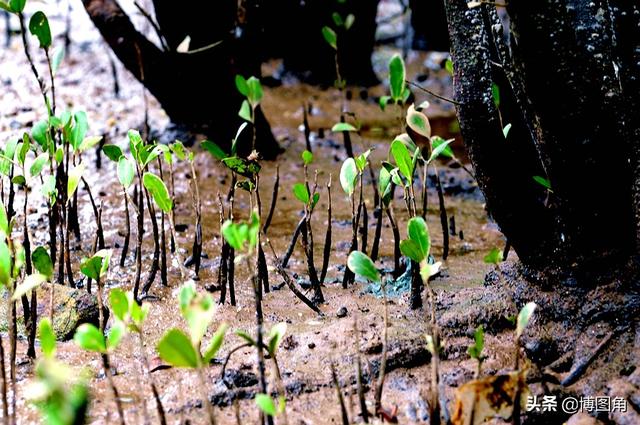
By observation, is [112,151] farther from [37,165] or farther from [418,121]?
[418,121]

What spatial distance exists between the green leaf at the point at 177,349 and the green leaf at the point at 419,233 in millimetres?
717

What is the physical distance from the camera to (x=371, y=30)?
582 centimetres

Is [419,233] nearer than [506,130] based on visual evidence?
Yes

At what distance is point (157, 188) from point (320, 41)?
397cm

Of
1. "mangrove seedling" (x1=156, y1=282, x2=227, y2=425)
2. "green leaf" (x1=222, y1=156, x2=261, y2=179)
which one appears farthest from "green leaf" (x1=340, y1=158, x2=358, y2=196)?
"mangrove seedling" (x1=156, y1=282, x2=227, y2=425)

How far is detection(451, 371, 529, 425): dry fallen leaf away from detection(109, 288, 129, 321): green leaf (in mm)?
792

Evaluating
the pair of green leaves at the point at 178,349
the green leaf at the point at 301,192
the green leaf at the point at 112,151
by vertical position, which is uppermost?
the green leaf at the point at 112,151

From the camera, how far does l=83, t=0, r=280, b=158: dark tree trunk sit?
13.2ft

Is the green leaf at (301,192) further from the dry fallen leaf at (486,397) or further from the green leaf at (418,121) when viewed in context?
the dry fallen leaf at (486,397)

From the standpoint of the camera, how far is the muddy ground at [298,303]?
199cm

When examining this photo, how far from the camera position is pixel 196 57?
13.6 feet

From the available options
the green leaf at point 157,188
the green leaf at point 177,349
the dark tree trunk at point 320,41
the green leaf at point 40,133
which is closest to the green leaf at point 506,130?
the green leaf at point 157,188

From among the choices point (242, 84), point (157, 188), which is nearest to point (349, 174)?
point (157, 188)

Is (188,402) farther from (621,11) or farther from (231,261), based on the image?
(621,11)
